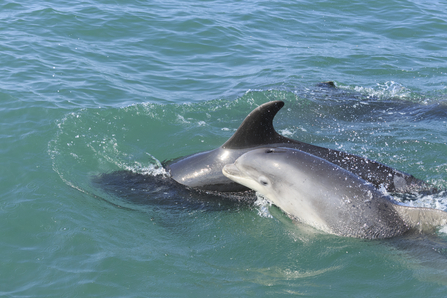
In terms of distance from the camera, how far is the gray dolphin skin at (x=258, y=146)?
7.68 meters

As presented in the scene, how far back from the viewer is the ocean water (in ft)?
21.1

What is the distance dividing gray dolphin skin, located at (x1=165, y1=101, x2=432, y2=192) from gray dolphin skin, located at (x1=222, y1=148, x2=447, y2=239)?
0.47 meters

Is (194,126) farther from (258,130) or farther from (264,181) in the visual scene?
(264,181)

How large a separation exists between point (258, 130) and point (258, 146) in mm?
295

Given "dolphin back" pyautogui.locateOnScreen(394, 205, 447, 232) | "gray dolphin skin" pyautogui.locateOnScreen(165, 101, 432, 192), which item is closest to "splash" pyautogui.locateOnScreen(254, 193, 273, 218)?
"gray dolphin skin" pyautogui.locateOnScreen(165, 101, 432, 192)

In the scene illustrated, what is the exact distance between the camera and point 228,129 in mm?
11172

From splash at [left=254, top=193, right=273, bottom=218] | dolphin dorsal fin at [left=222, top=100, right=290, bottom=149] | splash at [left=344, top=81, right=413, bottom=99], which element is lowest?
splash at [left=254, top=193, right=273, bottom=218]

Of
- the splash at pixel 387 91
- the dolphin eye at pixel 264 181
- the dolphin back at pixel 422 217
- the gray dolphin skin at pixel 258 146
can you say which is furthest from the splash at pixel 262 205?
the splash at pixel 387 91

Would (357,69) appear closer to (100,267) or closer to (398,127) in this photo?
(398,127)

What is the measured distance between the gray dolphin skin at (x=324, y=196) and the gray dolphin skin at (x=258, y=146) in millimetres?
474

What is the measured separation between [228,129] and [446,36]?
12.3m

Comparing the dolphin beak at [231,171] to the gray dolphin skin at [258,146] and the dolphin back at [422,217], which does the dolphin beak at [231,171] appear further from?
the dolphin back at [422,217]

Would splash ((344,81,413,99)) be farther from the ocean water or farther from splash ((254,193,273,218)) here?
splash ((254,193,273,218))

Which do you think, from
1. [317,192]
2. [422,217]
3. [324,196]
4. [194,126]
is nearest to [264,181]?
[317,192]
